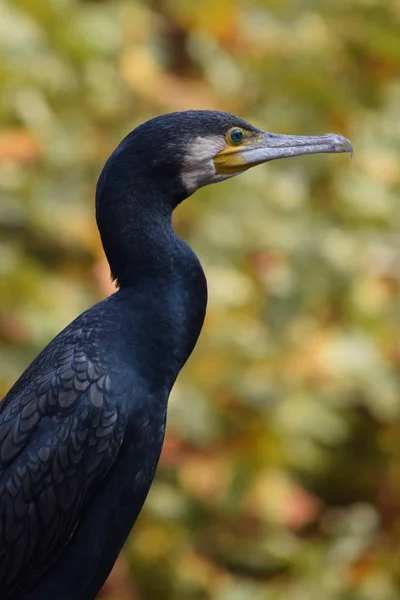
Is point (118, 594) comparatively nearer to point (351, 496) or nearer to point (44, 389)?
point (351, 496)

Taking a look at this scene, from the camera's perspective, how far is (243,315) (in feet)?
14.7

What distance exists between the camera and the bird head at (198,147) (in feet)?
7.00

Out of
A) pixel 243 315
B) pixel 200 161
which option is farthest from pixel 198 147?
pixel 243 315

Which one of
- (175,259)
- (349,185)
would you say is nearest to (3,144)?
(349,185)

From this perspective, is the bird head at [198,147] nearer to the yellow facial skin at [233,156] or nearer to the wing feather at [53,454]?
the yellow facial skin at [233,156]

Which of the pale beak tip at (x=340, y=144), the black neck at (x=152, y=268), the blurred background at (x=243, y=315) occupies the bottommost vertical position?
the black neck at (x=152, y=268)

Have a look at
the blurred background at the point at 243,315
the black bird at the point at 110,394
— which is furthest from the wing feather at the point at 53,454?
the blurred background at the point at 243,315

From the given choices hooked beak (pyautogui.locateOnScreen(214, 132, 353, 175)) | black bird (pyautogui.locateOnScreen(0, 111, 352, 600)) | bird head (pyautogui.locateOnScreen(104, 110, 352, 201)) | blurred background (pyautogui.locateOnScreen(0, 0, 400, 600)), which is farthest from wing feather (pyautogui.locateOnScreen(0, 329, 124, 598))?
blurred background (pyautogui.locateOnScreen(0, 0, 400, 600))

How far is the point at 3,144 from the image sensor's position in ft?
15.2

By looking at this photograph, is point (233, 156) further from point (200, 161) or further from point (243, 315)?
point (243, 315)

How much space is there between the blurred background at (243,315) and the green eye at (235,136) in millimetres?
1877

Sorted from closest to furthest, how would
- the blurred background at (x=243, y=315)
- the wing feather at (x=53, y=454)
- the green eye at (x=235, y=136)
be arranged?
the wing feather at (x=53, y=454)
the green eye at (x=235, y=136)
the blurred background at (x=243, y=315)

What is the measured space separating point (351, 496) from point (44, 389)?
9.40 ft

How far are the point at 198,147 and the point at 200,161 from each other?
0.03 metres
